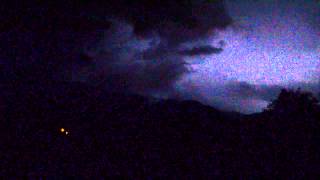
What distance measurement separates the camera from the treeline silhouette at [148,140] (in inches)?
1067

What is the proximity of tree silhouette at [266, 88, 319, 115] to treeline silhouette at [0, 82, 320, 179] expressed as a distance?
4.2 inches

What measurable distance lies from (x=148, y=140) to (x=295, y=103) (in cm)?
1783

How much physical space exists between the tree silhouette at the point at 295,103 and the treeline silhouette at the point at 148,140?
0.11m

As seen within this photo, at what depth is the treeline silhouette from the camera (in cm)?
2709

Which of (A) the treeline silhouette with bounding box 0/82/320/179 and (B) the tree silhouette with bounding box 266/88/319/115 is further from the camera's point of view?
(B) the tree silhouette with bounding box 266/88/319/115

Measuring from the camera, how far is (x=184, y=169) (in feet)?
92.3

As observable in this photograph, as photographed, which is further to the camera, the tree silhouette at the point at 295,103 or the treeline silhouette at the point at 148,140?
the tree silhouette at the point at 295,103

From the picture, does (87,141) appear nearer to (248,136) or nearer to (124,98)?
(248,136)

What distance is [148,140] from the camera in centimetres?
3553

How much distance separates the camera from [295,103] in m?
43.2

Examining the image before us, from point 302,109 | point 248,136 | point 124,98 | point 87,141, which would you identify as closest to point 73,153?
point 87,141

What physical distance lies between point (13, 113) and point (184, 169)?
1702 centimetres

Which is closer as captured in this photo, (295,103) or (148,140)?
(148,140)

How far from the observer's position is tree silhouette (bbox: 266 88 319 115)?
41.2m
